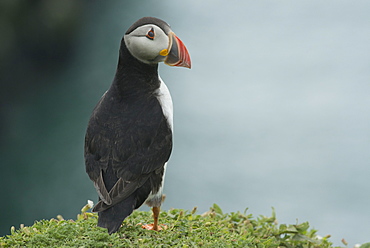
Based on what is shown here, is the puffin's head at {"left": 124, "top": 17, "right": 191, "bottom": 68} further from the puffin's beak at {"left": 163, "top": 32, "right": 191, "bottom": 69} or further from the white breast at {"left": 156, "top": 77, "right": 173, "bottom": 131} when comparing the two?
the white breast at {"left": 156, "top": 77, "right": 173, "bottom": 131}

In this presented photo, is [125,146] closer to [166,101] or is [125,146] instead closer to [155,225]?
[166,101]

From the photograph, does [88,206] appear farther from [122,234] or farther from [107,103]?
[107,103]

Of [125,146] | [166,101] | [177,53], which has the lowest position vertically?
[125,146]

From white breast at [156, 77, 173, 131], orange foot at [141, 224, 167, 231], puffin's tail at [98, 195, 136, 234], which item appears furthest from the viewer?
orange foot at [141, 224, 167, 231]

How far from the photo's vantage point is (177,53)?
4.11 metres

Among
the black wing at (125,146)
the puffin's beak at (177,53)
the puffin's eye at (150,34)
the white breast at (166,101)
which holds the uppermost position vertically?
the puffin's eye at (150,34)

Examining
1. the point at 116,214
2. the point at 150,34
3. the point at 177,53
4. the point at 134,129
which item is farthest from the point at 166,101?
the point at 116,214

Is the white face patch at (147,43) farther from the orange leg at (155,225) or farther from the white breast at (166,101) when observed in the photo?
the orange leg at (155,225)

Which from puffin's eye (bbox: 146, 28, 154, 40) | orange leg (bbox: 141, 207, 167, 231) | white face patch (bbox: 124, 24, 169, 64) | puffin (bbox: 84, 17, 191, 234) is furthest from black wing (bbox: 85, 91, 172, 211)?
puffin's eye (bbox: 146, 28, 154, 40)

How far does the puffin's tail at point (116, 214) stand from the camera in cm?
405

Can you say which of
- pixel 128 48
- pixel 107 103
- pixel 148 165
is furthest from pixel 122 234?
pixel 128 48

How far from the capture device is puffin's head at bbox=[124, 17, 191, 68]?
13.5 feet

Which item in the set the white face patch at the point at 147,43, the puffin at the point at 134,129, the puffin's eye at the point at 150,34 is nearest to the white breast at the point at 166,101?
the puffin at the point at 134,129

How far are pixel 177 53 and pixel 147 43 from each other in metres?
0.25
